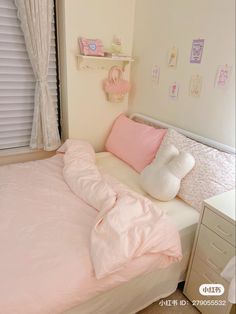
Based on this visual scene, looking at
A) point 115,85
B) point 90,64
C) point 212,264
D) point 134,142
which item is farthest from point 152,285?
point 90,64

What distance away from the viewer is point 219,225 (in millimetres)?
1092

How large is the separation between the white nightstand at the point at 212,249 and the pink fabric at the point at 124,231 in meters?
0.15

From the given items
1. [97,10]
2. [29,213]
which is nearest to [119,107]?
[97,10]

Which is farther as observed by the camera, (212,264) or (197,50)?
(197,50)

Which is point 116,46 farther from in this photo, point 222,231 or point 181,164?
point 222,231

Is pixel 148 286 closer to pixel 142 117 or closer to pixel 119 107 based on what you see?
pixel 142 117

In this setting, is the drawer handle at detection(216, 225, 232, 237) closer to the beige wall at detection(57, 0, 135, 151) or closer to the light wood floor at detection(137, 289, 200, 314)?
the light wood floor at detection(137, 289, 200, 314)

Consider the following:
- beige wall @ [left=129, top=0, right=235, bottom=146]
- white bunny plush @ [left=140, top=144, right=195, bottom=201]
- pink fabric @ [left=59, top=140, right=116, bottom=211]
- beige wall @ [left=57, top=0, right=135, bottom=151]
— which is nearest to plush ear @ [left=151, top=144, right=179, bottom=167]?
white bunny plush @ [left=140, top=144, right=195, bottom=201]

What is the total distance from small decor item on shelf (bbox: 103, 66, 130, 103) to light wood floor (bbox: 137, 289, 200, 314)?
168 cm

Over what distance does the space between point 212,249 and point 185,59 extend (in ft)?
4.10

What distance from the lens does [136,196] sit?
1.39m

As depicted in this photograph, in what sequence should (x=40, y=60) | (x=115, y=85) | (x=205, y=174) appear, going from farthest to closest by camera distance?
(x=115, y=85)
(x=40, y=60)
(x=205, y=174)

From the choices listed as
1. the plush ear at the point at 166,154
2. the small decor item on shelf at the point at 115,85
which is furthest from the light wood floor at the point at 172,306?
the small decor item on shelf at the point at 115,85

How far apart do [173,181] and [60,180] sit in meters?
0.79
